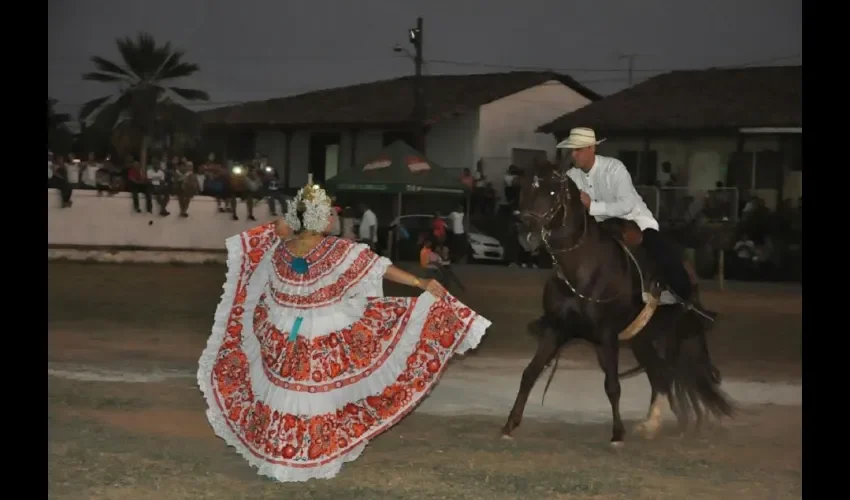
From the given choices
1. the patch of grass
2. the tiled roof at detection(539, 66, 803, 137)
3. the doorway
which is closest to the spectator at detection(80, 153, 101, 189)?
the doorway

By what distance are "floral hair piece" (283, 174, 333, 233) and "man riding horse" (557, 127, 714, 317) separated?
1963 millimetres

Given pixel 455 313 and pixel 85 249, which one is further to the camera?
pixel 85 249

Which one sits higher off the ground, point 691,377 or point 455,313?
point 455,313

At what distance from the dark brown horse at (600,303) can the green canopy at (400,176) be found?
19477 millimetres

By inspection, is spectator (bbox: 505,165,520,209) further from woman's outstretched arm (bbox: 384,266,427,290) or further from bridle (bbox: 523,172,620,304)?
woman's outstretched arm (bbox: 384,266,427,290)

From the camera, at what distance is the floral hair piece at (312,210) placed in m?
7.25

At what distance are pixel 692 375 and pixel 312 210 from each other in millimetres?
3328

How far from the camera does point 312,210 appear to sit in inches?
285

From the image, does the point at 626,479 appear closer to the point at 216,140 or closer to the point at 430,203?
the point at 430,203

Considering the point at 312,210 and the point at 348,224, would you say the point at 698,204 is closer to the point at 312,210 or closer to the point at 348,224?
the point at 348,224

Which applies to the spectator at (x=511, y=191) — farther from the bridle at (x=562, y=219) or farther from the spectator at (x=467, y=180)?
the bridle at (x=562, y=219)

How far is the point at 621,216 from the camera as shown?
8.58 m

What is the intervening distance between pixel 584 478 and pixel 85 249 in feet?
62.2
